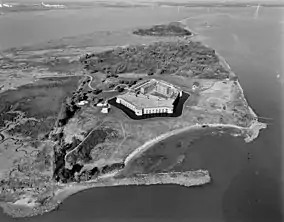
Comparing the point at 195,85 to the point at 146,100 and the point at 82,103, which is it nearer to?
the point at 146,100

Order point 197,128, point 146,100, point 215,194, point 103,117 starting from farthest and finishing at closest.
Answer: point 146,100
point 103,117
point 197,128
point 215,194

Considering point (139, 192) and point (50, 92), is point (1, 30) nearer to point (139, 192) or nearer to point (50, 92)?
point (50, 92)

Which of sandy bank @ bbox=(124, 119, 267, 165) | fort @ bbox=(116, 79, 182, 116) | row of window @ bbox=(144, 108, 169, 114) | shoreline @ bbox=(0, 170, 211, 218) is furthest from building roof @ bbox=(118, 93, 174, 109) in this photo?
shoreline @ bbox=(0, 170, 211, 218)

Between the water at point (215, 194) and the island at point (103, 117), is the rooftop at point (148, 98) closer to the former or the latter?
the island at point (103, 117)

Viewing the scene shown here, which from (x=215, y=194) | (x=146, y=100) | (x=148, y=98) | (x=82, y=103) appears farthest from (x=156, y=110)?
(x=215, y=194)

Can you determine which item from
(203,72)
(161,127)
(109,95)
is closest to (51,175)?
(161,127)

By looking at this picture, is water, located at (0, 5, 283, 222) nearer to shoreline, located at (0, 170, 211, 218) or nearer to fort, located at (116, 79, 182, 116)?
shoreline, located at (0, 170, 211, 218)
